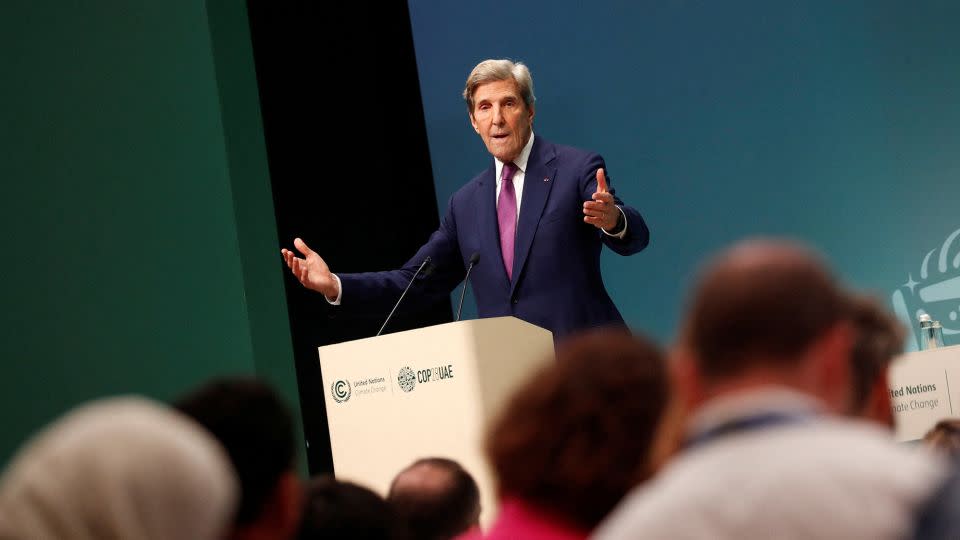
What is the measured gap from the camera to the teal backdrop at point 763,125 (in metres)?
5.28

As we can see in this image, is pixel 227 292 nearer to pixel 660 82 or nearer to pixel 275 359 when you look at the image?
pixel 275 359

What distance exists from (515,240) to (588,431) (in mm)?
2641

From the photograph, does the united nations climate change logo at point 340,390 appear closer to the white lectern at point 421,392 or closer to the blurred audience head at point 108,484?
the white lectern at point 421,392

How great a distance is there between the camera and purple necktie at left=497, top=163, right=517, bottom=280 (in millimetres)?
4168

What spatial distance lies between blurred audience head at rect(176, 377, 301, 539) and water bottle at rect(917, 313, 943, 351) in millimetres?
4052

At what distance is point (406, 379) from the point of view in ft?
11.2

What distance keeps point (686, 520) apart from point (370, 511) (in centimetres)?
72

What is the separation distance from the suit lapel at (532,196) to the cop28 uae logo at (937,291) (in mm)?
2048

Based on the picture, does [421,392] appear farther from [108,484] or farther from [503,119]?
[108,484]

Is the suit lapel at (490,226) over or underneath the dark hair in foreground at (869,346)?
over

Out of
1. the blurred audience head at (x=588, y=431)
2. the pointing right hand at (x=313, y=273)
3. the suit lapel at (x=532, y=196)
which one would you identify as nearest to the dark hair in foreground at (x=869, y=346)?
the blurred audience head at (x=588, y=431)

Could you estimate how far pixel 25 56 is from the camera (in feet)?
12.8

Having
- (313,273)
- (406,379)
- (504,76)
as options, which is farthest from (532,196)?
(406,379)

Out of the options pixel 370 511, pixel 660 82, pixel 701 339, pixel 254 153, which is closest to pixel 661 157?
pixel 660 82
